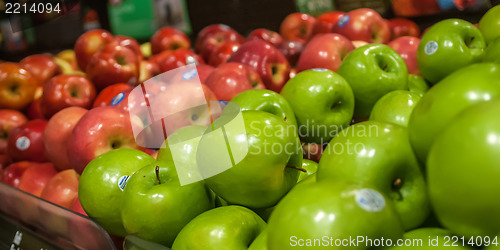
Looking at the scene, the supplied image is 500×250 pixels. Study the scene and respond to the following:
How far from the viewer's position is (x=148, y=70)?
2.10m

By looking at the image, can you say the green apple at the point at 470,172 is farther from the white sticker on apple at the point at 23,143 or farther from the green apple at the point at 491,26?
the white sticker on apple at the point at 23,143

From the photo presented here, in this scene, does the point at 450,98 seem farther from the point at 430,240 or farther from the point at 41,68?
the point at 41,68

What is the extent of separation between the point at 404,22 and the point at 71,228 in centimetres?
189

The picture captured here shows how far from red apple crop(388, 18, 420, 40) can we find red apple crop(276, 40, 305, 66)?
0.49m

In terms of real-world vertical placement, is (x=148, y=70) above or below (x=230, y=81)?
below

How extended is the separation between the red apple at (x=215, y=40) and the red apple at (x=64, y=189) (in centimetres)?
113

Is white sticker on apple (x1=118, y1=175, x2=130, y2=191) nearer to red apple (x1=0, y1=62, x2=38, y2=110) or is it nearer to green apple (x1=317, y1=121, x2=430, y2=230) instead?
green apple (x1=317, y1=121, x2=430, y2=230)

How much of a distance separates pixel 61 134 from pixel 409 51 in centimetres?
130

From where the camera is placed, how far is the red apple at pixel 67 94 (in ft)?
5.60

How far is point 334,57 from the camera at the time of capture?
5.35ft

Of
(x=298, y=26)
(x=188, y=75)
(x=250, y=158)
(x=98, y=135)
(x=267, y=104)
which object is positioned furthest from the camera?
(x=298, y=26)

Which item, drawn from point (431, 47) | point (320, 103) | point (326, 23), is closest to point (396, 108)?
point (320, 103)

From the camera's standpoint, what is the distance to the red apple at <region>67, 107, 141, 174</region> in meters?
1.23

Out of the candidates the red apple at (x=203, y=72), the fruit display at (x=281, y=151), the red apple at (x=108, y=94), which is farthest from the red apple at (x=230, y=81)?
the red apple at (x=108, y=94)
